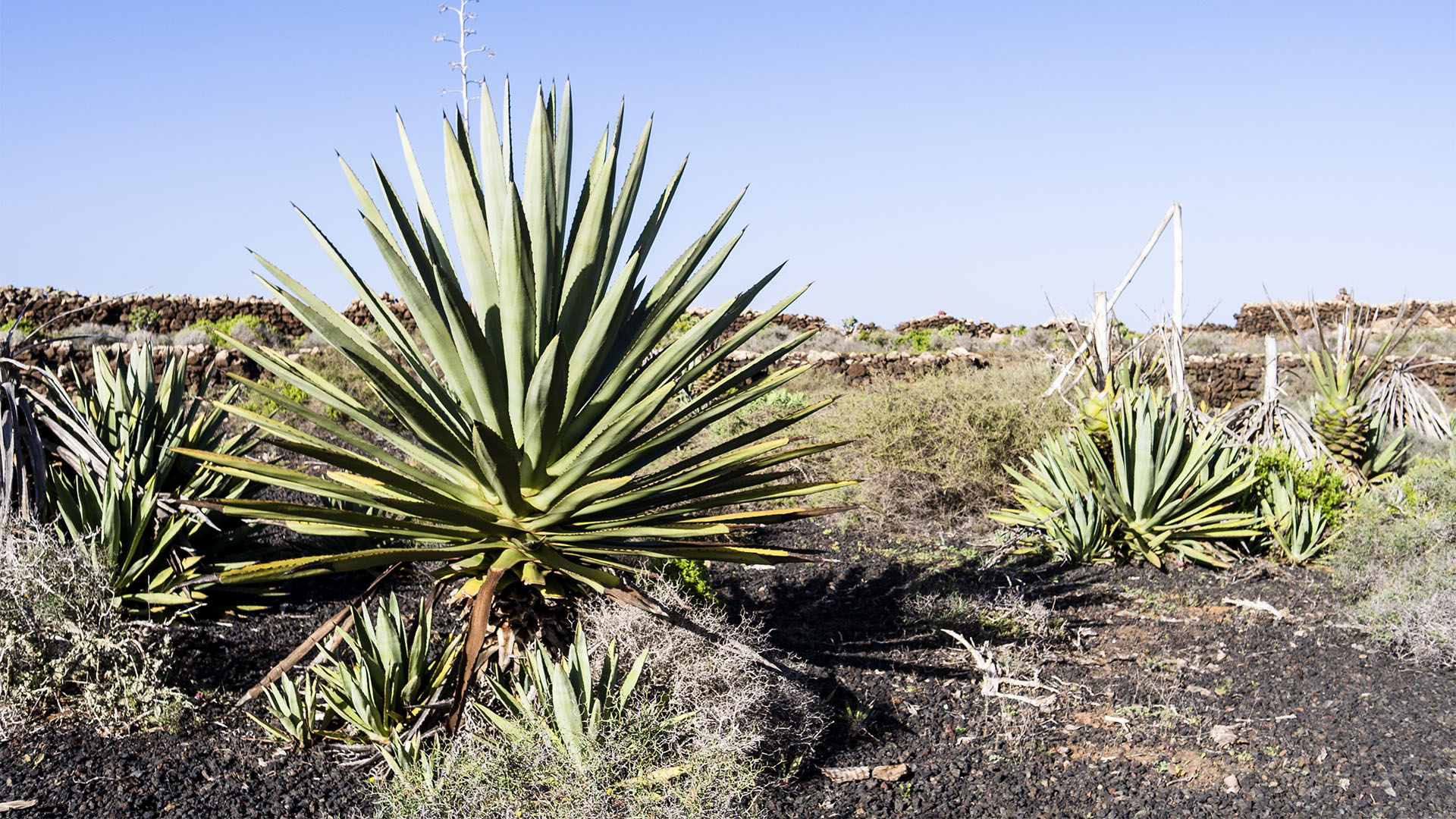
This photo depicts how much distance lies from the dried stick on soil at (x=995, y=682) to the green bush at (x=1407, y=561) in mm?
2014

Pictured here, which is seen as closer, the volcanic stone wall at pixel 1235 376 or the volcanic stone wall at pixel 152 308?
the volcanic stone wall at pixel 1235 376

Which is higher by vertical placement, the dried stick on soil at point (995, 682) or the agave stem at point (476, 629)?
the agave stem at point (476, 629)

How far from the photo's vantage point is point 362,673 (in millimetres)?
3096

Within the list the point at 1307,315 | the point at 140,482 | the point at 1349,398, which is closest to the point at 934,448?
the point at 1349,398

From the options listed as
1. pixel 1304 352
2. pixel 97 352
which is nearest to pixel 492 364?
pixel 97 352

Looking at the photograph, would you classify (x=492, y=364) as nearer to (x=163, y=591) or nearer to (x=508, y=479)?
(x=508, y=479)

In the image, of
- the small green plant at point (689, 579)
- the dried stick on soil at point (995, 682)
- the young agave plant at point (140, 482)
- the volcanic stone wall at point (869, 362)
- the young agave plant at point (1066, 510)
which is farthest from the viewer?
the volcanic stone wall at point (869, 362)

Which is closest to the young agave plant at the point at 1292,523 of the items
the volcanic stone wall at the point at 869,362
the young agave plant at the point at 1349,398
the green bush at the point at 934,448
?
the young agave plant at the point at 1349,398

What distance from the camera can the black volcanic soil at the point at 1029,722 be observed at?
121 inches

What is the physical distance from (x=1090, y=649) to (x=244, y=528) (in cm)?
427

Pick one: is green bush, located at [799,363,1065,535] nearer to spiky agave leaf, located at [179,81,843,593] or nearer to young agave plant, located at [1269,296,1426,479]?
young agave plant, located at [1269,296,1426,479]

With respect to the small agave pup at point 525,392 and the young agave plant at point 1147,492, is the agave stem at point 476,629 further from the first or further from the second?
the young agave plant at point 1147,492

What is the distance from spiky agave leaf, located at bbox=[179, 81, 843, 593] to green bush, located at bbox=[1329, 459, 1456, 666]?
11.5 ft

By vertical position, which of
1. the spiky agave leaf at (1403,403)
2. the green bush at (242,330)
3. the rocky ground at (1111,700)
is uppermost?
the green bush at (242,330)
